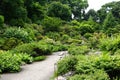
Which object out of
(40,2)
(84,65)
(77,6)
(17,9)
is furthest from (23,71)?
(77,6)

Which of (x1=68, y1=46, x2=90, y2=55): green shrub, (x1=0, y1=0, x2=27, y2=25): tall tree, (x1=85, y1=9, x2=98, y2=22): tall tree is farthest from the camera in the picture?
(x1=85, y1=9, x2=98, y2=22): tall tree

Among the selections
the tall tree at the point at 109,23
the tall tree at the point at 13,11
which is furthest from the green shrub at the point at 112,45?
the tall tree at the point at 109,23

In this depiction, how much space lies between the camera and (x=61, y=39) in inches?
1364

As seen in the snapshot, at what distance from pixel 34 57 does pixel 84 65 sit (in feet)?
27.8

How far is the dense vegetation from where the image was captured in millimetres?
11055

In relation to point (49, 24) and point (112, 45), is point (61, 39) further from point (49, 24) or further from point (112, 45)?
point (112, 45)

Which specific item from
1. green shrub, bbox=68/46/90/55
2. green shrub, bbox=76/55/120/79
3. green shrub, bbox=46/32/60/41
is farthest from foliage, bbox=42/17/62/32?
green shrub, bbox=76/55/120/79

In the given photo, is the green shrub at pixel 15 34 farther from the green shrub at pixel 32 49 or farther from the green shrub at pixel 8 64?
the green shrub at pixel 8 64

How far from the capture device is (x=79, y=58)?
1246 cm

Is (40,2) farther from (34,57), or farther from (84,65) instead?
(84,65)

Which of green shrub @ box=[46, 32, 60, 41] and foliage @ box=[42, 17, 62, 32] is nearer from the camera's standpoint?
green shrub @ box=[46, 32, 60, 41]

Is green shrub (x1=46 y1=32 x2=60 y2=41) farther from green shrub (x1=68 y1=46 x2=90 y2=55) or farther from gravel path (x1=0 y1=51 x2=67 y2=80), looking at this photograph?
gravel path (x1=0 y1=51 x2=67 y2=80)

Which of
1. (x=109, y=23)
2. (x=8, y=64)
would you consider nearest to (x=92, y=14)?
(x=109, y=23)

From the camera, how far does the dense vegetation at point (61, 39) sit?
11.1m
